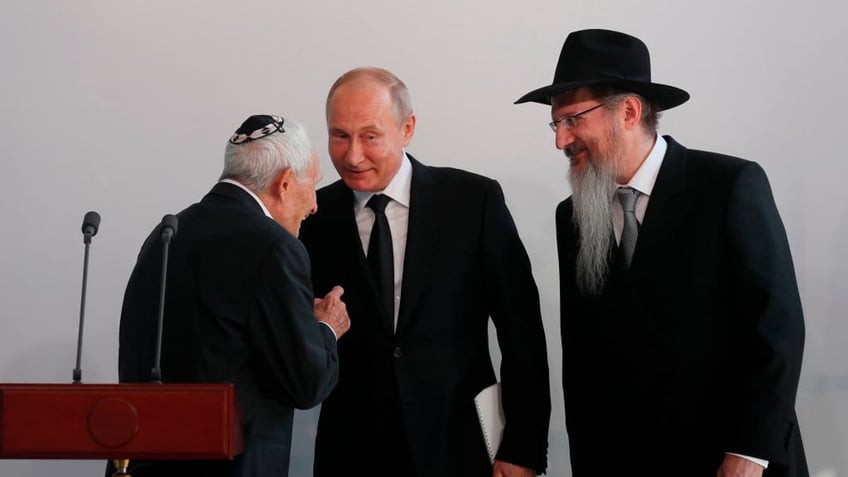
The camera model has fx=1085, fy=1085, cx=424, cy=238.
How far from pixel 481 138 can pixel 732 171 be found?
1.26 m

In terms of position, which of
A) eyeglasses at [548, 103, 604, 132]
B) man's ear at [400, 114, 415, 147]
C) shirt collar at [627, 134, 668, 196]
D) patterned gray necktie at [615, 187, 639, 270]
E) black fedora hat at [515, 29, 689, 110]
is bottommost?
patterned gray necktie at [615, 187, 639, 270]

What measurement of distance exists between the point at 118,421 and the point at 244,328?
453mm

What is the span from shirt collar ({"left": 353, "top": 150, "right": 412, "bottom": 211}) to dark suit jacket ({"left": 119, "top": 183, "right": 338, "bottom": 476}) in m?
0.57

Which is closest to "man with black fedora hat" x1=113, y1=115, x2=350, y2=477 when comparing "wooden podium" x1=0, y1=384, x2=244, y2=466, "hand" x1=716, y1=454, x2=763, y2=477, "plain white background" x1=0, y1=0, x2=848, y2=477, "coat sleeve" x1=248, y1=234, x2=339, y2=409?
"coat sleeve" x1=248, y1=234, x2=339, y2=409

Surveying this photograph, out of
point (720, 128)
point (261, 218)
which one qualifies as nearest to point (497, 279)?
point (261, 218)

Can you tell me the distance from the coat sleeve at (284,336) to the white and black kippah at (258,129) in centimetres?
35

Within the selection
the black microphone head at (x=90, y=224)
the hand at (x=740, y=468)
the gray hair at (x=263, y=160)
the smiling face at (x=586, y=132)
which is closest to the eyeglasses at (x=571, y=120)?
the smiling face at (x=586, y=132)

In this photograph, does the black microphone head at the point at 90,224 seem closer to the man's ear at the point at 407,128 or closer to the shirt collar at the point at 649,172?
the man's ear at the point at 407,128

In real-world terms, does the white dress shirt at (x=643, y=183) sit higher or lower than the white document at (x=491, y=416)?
higher

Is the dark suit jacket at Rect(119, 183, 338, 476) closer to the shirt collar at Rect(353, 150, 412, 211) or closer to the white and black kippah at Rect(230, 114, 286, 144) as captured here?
the white and black kippah at Rect(230, 114, 286, 144)

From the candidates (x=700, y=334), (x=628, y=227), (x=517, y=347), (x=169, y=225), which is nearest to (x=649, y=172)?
(x=628, y=227)

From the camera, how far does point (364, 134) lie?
3014mm

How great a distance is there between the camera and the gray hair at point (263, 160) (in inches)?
105

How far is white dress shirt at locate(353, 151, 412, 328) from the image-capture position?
304 cm
